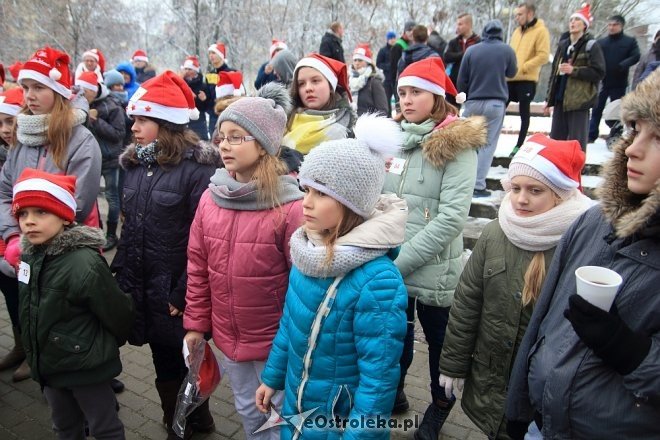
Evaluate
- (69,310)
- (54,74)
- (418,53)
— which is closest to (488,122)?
(418,53)

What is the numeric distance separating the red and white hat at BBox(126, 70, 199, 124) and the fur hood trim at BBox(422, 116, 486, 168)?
154 cm

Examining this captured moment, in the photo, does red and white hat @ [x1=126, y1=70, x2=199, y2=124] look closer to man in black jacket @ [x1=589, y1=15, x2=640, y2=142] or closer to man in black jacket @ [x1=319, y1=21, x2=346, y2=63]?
man in black jacket @ [x1=319, y1=21, x2=346, y2=63]

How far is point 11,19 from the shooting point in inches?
720

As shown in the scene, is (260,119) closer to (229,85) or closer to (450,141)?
(450,141)

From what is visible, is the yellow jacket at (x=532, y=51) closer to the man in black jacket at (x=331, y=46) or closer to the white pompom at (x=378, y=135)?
the man in black jacket at (x=331, y=46)

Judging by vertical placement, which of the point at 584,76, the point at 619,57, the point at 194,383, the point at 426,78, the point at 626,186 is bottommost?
the point at 194,383

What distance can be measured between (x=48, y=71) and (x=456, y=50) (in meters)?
6.46

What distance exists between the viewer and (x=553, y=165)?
212cm

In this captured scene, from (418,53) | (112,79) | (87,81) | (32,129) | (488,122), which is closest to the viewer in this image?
(32,129)

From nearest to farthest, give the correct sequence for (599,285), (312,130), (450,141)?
(599,285) < (450,141) < (312,130)

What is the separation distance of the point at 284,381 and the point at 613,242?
4.99 ft

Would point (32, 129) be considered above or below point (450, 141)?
below

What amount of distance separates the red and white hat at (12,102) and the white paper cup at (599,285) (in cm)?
445

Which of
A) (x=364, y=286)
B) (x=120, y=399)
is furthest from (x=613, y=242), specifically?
(x=120, y=399)
